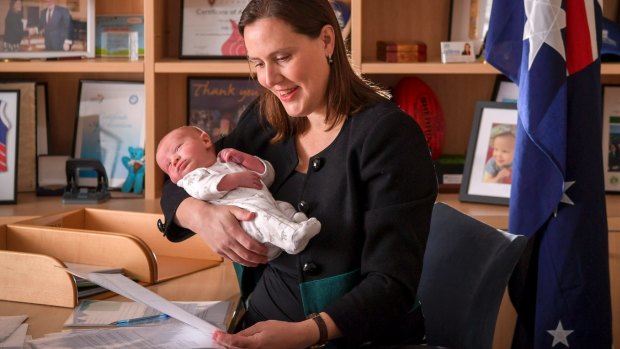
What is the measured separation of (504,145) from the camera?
114 inches

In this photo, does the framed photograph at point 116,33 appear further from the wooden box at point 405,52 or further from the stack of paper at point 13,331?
the stack of paper at point 13,331

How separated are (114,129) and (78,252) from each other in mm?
Result: 1155

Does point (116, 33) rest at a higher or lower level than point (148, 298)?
higher

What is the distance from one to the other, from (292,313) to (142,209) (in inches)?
43.7

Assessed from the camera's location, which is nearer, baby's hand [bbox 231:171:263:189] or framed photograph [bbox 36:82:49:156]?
baby's hand [bbox 231:171:263:189]

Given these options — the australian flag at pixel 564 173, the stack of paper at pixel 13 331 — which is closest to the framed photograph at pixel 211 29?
the australian flag at pixel 564 173

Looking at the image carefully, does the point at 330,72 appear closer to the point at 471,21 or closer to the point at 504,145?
the point at 504,145

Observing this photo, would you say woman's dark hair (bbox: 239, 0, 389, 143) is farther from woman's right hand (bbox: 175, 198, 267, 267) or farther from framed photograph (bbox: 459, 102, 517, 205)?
framed photograph (bbox: 459, 102, 517, 205)

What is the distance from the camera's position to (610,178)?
302 cm

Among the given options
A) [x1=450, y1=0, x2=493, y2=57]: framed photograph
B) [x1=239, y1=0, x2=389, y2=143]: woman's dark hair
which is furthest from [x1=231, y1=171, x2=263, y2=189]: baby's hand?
[x1=450, y1=0, x2=493, y2=57]: framed photograph

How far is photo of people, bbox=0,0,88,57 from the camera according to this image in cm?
307

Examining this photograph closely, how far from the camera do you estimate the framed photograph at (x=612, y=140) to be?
3.00 meters

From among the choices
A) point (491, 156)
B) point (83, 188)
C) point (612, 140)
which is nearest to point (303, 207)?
point (491, 156)

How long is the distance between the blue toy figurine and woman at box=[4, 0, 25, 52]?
523 millimetres
